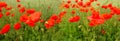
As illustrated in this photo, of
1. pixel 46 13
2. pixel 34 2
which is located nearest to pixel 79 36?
pixel 46 13

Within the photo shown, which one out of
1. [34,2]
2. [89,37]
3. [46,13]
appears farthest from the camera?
[34,2]

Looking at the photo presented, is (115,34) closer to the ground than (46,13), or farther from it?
farther from it

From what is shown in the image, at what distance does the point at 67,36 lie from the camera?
134 inches

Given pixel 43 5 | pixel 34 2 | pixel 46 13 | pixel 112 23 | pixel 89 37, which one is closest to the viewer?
pixel 89 37

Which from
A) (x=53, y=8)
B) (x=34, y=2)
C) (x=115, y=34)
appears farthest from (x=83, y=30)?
(x=34, y=2)

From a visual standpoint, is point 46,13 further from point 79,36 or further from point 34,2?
point 79,36

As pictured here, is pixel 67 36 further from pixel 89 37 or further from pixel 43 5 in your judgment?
pixel 43 5

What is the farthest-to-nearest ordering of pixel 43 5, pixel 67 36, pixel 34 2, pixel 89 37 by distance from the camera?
pixel 34 2 < pixel 43 5 < pixel 67 36 < pixel 89 37

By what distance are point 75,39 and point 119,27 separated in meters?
0.60

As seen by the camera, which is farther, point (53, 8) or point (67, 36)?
point (53, 8)

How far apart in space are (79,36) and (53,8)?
7.25 ft

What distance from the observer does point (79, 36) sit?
134 inches

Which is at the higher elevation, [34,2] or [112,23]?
[112,23]

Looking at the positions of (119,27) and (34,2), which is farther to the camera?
(34,2)
